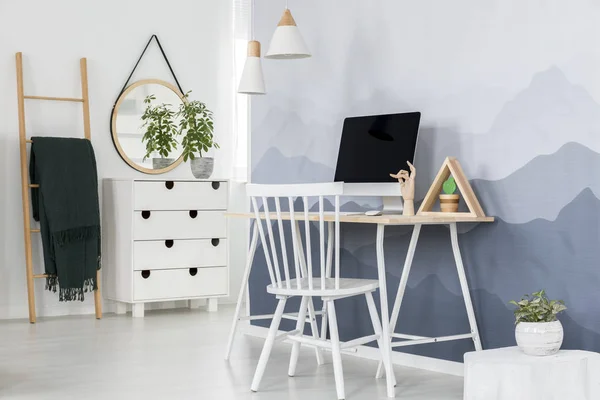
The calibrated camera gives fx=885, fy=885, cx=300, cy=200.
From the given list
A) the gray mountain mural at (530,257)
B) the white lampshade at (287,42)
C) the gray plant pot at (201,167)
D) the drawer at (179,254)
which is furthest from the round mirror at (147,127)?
the gray mountain mural at (530,257)

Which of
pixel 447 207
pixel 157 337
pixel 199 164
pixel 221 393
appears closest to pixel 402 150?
pixel 447 207

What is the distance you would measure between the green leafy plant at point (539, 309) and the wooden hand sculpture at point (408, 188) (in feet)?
2.31

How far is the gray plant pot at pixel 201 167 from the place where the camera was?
5.62 m

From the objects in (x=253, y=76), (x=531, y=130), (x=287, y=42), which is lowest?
(x=531, y=130)

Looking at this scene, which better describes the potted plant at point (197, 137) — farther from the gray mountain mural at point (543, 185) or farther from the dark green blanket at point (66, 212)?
the gray mountain mural at point (543, 185)

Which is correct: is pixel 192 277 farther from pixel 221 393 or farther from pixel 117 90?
pixel 221 393

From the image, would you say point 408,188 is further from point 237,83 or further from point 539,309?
point 237,83

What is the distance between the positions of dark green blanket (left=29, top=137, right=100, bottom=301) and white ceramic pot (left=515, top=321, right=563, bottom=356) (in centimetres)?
311

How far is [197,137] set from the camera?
568cm

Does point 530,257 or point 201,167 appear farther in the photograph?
point 201,167

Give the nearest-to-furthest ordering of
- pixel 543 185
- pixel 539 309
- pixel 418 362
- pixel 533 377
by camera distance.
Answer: pixel 533 377 → pixel 539 309 → pixel 543 185 → pixel 418 362

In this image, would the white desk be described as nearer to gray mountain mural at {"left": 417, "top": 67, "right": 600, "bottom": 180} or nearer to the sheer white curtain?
gray mountain mural at {"left": 417, "top": 67, "right": 600, "bottom": 180}

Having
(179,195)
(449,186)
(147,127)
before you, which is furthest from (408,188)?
(147,127)

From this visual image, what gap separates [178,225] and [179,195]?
0.19 metres
